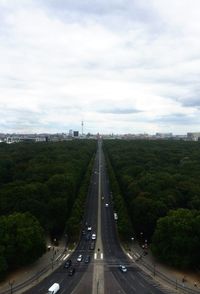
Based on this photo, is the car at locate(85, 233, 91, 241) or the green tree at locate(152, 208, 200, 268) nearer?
the green tree at locate(152, 208, 200, 268)

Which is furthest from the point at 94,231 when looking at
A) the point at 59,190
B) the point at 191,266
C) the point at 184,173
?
the point at 184,173

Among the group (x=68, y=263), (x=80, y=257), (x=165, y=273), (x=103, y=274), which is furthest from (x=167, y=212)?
(x=68, y=263)

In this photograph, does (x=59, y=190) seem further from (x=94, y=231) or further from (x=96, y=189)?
(x=96, y=189)

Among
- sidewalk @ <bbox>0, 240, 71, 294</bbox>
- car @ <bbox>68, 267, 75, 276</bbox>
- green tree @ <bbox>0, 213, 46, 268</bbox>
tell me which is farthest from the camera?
green tree @ <bbox>0, 213, 46, 268</bbox>

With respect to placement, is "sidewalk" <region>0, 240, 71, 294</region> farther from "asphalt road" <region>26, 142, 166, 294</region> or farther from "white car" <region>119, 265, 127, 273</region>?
"white car" <region>119, 265, 127, 273</region>

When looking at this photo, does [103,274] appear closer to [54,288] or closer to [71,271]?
[71,271]

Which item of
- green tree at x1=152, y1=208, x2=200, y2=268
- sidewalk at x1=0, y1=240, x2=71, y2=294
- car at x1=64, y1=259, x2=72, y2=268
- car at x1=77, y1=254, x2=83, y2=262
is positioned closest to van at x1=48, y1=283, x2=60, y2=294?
sidewalk at x1=0, y1=240, x2=71, y2=294
